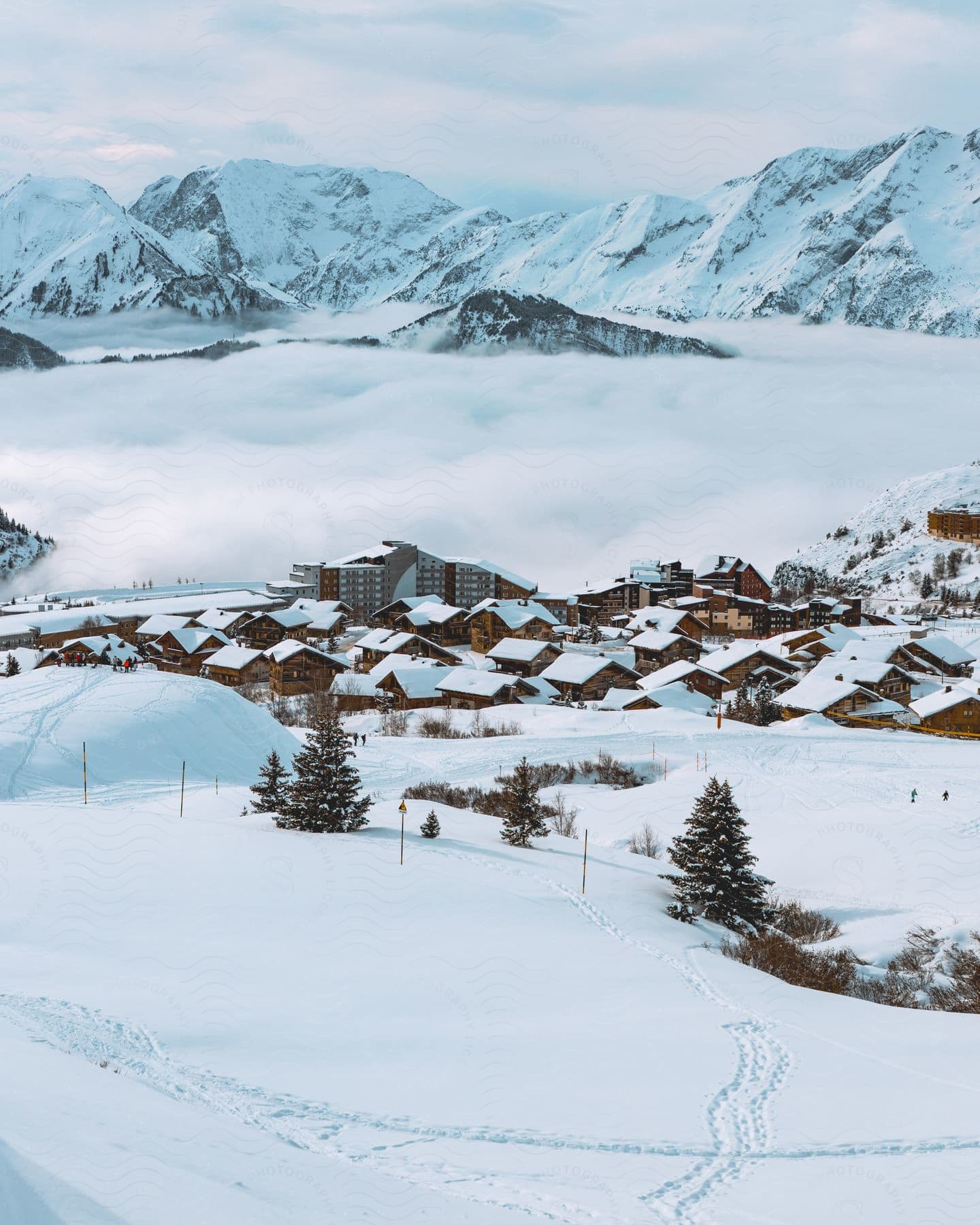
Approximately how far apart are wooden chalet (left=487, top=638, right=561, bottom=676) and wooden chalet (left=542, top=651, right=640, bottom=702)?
1.19 metres

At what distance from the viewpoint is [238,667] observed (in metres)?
53.1

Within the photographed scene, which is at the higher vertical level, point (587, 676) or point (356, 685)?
point (587, 676)

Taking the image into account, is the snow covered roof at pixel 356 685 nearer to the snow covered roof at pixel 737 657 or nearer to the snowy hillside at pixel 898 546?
the snow covered roof at pixel 737 657

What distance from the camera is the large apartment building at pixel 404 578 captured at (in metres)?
82.0

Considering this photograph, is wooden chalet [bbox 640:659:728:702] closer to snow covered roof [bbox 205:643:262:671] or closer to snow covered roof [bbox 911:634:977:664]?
Answer: snow covered roof [bbox 911:634:977:664]

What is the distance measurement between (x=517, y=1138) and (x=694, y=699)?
3913cm

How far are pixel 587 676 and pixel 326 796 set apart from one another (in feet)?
97.7

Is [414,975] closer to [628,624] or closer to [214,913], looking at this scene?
[214,913]

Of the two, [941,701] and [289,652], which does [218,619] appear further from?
[941,701]

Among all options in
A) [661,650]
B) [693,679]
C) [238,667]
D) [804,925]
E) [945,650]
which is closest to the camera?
[804,925]

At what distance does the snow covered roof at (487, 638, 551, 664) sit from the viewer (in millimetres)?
51844

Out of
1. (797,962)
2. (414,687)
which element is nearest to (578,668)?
(414,687)

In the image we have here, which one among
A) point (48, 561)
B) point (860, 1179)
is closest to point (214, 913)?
point (860, 1179)

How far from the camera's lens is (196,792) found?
83.4ft
